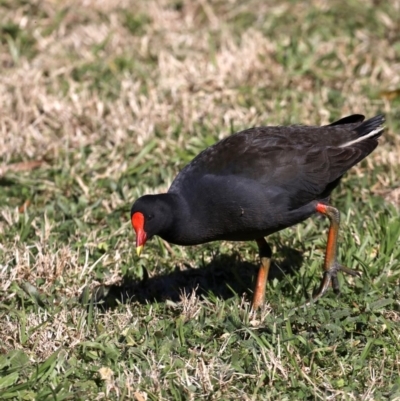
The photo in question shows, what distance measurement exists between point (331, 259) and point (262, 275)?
1.31ft

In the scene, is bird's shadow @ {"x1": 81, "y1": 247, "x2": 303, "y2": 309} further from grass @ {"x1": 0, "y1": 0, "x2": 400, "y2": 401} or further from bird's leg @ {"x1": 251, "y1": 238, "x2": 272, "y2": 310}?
bird's leg @ {"x1": 251, "y1": 238, "x2": 272, "y2": 310}

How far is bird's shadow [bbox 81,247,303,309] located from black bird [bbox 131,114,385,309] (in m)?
0.32

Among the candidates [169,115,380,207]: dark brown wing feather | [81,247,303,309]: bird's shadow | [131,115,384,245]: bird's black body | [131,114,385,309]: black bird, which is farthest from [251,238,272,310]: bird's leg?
[169,115,380,207]: dark brown wing feather

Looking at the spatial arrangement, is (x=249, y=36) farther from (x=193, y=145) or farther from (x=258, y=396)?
(x=258, y=396)

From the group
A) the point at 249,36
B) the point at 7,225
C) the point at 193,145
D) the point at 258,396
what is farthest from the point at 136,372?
the point at 249,36

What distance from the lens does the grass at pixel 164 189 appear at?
4.11 metres

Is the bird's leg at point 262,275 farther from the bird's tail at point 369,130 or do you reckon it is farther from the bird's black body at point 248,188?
the bird's tail at point 369,130

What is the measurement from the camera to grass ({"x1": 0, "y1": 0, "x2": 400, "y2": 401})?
162 inches

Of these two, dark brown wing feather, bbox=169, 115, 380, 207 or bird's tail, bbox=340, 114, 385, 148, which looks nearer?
dark brown wing feather, bbox=169, 115, 380, 207

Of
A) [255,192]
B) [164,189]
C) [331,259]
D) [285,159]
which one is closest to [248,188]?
[255,192]

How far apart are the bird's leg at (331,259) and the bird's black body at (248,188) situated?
0.10m

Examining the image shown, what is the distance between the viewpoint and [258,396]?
3.92 metres

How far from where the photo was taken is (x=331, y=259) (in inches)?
193

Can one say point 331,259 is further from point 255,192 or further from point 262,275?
point 255,192
